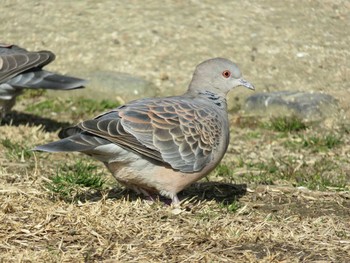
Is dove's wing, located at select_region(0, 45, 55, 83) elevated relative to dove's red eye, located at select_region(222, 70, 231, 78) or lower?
lower

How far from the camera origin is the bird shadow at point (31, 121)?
8.99m

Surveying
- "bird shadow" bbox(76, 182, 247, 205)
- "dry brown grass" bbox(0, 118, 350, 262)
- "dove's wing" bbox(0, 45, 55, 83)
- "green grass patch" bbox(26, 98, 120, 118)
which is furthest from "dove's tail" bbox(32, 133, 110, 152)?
"green grass patch" bbox(26, 98, 120, 118)

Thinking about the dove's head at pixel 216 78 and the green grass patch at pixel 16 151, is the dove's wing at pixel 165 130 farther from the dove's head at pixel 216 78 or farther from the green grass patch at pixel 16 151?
the green grass patch at pixel 16 151

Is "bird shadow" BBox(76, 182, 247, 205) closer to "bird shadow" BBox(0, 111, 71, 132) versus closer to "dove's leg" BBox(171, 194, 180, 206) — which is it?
"dove's leg" BBox(171, 194, 180, 206)

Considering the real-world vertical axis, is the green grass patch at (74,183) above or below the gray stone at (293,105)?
above

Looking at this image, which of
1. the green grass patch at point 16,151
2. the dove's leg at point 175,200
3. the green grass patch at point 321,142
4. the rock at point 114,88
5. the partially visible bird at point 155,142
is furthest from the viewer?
the rock at point 114,88

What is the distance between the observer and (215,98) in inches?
260

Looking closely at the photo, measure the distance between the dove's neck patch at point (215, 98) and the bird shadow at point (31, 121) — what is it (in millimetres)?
2713

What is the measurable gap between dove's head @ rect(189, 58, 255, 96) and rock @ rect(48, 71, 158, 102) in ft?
10.5

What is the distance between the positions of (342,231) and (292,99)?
13.3 feet

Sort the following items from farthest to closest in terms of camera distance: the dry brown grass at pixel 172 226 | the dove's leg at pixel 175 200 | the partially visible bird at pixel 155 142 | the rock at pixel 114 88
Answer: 1. the rock at pixel 114 88
2. the dove's leg at pixel 175 200
3. the partially visible bird at pixel 155 142
4. the dry brown grass at pixel 172 226

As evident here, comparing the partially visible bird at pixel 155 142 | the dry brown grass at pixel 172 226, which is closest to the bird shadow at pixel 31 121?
the dry brown grass at pixel 172 226

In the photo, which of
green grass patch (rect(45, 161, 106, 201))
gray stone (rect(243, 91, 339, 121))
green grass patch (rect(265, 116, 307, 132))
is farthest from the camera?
gray stone (rect(243, 91, 339, 121))

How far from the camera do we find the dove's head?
6637 millimetres
